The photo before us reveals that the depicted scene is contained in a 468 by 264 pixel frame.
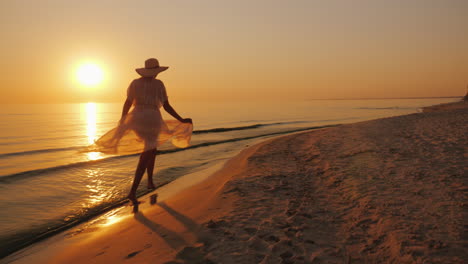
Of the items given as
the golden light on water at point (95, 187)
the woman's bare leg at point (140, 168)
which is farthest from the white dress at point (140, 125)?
the golden light on water at point (95, 187)

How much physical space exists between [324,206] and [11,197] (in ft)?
22.8

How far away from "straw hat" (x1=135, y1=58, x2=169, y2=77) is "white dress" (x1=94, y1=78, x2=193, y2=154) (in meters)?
0.10

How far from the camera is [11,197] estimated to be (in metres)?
6.31

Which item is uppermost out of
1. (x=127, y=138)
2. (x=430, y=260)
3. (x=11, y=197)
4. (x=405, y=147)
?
(x=127, y=138)

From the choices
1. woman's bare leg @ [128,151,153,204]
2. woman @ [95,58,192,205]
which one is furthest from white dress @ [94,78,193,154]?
woman's bare leg @ [128,151,153,204]

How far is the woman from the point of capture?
4832 millimetres

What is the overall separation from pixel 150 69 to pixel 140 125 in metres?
1.03

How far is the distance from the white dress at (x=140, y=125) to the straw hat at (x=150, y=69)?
95mm

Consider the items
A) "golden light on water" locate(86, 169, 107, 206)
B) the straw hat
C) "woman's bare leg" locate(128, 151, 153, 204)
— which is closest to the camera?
the straw hat

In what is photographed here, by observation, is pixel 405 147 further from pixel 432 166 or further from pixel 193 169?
pixel 193 169

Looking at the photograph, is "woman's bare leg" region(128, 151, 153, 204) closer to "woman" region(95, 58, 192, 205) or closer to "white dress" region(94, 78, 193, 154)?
"woman" region(95, 58, 192, 205)

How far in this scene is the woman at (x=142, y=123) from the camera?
4832 millimetres

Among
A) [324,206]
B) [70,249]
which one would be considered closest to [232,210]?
[324,206]

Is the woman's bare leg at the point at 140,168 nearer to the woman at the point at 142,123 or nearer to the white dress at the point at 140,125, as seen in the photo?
the woman at the point at 142,123
